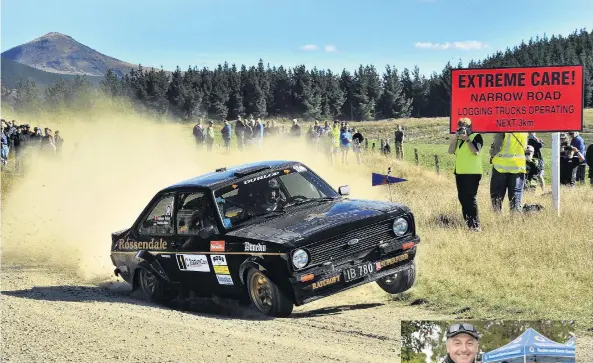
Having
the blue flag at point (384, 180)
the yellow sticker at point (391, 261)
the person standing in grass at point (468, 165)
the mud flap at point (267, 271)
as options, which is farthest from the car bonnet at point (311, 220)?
the blue flag at point (384, 180)

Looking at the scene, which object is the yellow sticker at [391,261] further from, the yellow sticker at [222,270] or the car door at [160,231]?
the car door at [160,231]

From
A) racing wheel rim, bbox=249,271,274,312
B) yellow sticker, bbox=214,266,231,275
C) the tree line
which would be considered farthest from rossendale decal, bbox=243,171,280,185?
the tree line

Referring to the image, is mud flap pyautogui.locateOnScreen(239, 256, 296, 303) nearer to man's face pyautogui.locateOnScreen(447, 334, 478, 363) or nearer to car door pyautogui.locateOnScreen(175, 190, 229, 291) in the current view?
car door pyautogui.locateOnScreen(175, 190, 229, 291)

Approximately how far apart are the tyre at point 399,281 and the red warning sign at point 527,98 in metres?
7.06

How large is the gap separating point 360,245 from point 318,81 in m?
107

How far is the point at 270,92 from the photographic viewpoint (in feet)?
363

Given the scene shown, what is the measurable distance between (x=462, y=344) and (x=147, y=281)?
22.2 feet

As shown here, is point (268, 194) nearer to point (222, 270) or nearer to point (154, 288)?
point (222, 270)

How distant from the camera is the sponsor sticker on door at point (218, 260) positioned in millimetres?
9042

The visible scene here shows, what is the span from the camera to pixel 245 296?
8.97m

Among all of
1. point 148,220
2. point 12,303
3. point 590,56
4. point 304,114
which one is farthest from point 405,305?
point 590,56

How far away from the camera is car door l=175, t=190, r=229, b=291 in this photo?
30.4ft

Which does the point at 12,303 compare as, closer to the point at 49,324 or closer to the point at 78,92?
the point at 49,324

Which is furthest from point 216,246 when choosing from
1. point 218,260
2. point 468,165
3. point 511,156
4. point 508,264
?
point 511,156
